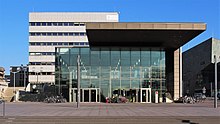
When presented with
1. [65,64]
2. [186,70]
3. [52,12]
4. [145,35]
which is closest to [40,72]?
[52,12]

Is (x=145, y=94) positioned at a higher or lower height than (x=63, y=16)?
lower

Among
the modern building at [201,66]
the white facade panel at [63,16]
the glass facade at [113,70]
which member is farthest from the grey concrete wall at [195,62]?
the glass facade at [113,70]

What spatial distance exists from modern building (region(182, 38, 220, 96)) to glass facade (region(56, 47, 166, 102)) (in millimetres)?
76651

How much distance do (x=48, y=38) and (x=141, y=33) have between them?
226ft

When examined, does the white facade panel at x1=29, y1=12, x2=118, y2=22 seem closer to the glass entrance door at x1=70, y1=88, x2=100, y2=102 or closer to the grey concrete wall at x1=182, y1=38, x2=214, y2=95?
the grey concrete wall at x1=182, y1=38, x2=214, y2=95

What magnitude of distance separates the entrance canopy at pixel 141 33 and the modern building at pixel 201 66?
77.6 metres

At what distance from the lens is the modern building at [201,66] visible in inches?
5482

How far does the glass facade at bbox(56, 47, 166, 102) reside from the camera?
2096 inches

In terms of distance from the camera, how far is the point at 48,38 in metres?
111

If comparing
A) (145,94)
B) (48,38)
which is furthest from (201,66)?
(145,94)

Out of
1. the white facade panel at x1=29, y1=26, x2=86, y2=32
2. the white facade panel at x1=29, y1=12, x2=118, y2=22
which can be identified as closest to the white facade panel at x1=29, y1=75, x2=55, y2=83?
the white facade panel at x1=29, y1=26, x2=86, y2=32

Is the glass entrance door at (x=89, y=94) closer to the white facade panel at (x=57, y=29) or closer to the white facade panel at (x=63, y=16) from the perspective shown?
the white facade panel at (x=57, y=29)

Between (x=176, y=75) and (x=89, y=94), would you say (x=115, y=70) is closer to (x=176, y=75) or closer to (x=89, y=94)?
(x=89, y=94)

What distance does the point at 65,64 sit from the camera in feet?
175
